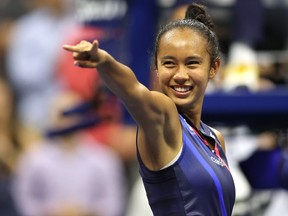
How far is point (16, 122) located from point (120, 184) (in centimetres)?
93

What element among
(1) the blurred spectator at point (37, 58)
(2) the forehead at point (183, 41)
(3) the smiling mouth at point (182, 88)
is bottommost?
(1) the blurred spectator at point (37, 58)

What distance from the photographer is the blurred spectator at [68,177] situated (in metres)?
6.45

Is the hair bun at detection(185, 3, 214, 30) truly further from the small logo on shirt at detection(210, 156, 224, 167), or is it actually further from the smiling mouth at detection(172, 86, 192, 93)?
the small logo on shirt at detection(210, 156, 224, 167)

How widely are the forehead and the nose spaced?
67mm

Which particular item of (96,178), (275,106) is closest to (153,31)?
(275,106)

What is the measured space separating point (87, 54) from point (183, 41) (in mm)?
504

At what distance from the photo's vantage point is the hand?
2885 millimetres

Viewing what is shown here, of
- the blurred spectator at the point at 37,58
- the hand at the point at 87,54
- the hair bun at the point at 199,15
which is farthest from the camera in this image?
the blurred spectator at the point at 37,58

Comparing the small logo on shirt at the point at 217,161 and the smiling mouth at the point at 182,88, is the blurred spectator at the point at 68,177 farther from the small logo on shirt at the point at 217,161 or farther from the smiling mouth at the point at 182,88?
the smiling mouth at the point at 182,88

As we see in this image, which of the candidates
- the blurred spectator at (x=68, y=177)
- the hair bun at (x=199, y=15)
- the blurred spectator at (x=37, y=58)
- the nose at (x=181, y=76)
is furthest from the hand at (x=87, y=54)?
the blurred spectator at (x=37, y=58)

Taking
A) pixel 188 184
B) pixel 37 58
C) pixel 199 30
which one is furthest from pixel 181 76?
pixel 37 58

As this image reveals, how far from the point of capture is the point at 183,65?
10.8 ft

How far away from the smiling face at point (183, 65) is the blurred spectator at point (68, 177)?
305 cm

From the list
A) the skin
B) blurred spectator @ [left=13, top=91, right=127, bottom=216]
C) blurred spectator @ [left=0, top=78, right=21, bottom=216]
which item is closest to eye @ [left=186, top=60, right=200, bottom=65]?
the skin
